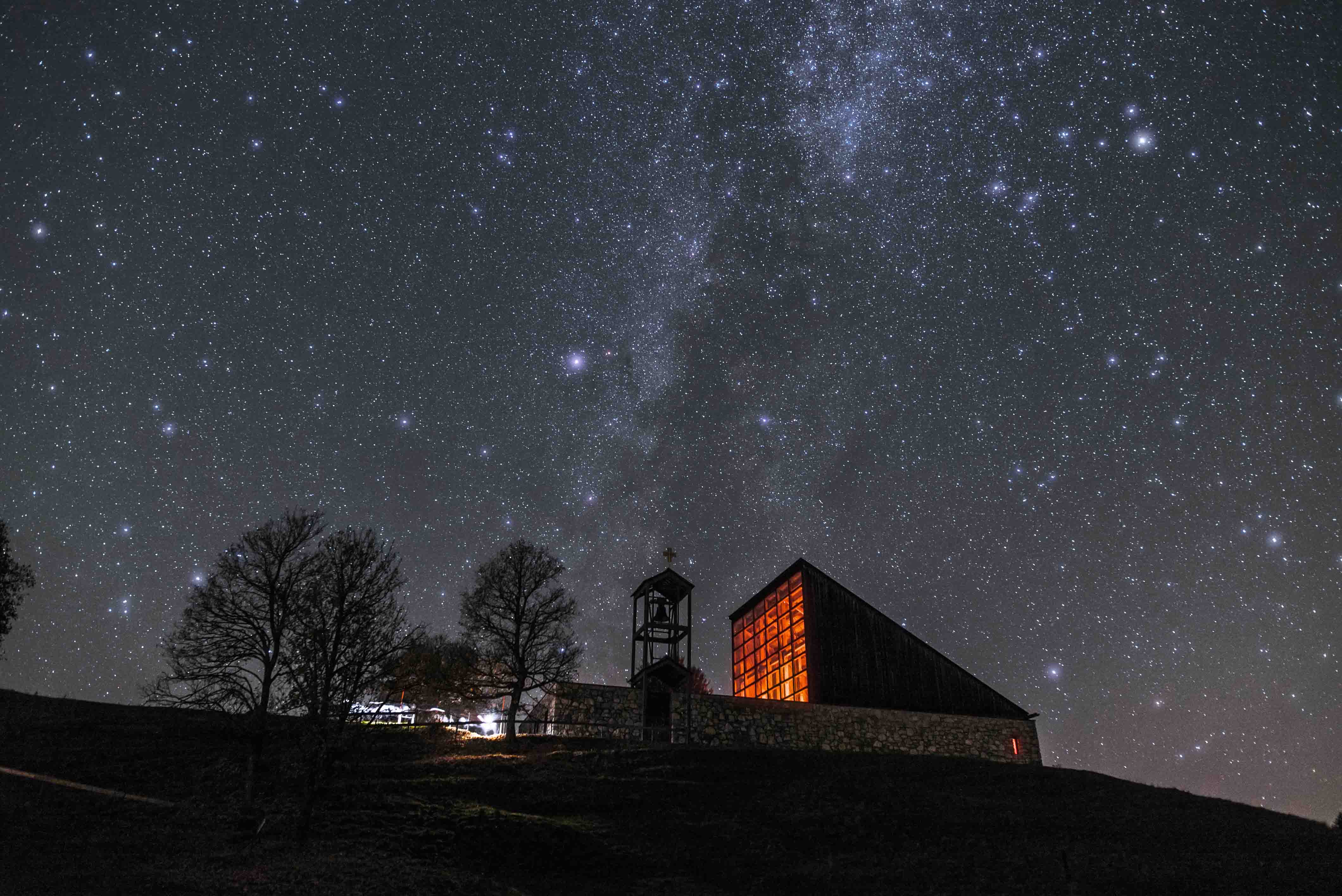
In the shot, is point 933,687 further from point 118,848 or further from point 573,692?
point 118,848

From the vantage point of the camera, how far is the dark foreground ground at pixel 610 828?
16781 mm

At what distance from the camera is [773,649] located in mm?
44406

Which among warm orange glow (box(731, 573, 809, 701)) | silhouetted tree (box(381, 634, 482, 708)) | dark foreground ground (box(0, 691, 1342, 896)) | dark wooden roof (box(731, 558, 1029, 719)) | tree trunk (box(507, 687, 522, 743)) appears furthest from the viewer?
warm orange glow (box(731, 573, 809, 701))

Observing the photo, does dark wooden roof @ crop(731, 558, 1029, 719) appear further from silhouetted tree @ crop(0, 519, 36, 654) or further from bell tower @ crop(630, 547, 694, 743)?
silhouetted tree @ crop(0, 519, 36, 654)

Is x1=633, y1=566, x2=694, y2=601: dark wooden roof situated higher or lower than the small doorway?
higher

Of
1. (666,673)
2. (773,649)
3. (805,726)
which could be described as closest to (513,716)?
(666,673)

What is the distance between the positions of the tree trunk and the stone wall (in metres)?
1.66

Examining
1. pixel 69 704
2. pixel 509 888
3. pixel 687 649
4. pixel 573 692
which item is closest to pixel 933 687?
pixel 687 649

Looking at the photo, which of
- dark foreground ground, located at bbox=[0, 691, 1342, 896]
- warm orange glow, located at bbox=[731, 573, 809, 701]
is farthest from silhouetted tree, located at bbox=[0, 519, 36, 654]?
warm orange glow, located at bbox=[731, 573, 809, 701]

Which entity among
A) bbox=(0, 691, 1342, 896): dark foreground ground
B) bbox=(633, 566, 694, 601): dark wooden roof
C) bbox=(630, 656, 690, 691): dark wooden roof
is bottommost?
bbox=(0, 691, 1342, 896): dark foreground ground

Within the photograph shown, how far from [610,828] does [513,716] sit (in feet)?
41.3

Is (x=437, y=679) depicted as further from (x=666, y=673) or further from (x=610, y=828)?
(x=610, y=828)

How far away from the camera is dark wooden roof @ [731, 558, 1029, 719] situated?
39156mm

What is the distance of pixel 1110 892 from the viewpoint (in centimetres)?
1636
